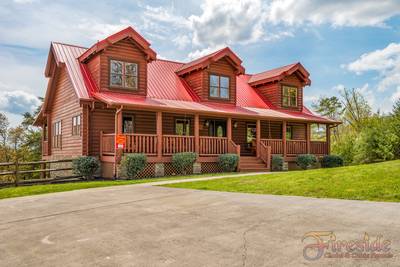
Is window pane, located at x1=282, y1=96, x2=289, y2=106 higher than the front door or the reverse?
higher

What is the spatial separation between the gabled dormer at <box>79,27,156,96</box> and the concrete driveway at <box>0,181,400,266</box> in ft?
35.5

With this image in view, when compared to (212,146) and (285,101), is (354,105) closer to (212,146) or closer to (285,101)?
(285,101)

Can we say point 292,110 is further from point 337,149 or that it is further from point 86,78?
point 86,78

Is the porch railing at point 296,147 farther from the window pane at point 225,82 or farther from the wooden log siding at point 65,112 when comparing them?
the wooden log siding at point 65,112

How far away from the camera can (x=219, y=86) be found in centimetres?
2222

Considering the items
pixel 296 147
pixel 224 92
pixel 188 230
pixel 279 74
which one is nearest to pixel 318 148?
pixel 296 147

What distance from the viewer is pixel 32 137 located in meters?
38.0

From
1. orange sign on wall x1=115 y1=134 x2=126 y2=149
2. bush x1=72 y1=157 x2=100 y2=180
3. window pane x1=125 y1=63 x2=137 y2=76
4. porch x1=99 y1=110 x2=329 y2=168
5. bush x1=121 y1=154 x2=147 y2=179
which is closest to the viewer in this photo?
bush x1=121 y1=154 x2=147 y2=179

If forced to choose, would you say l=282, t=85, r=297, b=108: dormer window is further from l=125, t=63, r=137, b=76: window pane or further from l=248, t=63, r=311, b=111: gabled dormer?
l=125, t=63, r=137, b=76: window pane

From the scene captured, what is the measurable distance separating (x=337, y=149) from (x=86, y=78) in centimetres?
1892

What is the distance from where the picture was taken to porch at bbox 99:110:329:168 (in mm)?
17047

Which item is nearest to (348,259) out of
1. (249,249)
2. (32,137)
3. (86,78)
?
(249,249)

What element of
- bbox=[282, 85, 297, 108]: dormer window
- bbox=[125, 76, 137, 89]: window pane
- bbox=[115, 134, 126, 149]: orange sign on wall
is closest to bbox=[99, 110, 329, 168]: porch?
bbox=[115, 134, 126, 149]: orange sign on wall

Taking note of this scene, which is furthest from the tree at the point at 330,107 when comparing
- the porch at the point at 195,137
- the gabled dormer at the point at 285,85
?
the gabled dormer at the point at 285,85
